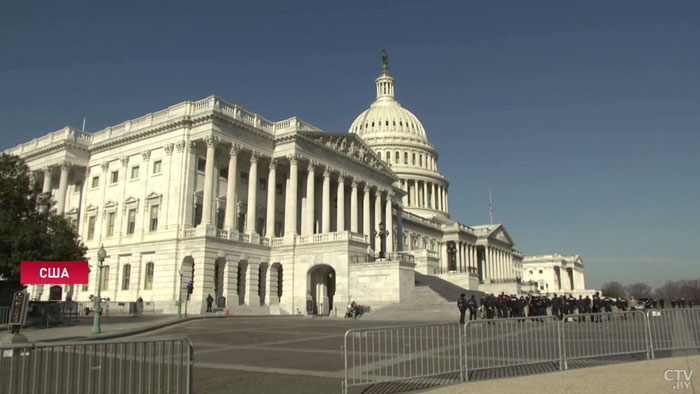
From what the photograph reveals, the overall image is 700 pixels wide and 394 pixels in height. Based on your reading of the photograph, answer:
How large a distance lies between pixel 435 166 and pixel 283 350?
375 feet

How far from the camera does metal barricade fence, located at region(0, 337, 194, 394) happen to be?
7.30 meters

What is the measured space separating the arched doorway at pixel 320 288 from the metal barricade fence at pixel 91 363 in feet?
134

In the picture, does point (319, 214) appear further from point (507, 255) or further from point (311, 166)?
point (507, 255)

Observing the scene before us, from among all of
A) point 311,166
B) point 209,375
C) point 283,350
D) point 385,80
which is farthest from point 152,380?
point 385,80

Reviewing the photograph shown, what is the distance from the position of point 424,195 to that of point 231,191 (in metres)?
75.7

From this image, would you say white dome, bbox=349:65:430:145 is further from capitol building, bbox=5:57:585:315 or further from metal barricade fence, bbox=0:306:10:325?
metal barricade fence, bbox=0:306:10:325

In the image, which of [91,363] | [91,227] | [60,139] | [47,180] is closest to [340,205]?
[91,227]

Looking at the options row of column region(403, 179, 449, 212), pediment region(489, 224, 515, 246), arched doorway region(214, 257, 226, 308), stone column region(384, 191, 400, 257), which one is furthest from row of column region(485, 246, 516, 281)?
arched doorway region(214, 257, 226, 308)

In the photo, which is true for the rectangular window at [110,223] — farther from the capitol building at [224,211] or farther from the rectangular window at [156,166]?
the rectangular window at [156,166]

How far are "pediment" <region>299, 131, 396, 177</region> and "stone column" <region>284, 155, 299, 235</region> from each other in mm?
3105

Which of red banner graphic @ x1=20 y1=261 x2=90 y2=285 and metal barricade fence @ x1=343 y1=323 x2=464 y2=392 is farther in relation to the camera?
red banner graphic @ x1=20 y1=261 x2=90 y2=285

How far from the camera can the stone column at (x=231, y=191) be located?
49.0 metres

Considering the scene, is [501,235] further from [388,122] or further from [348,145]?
[348,145]

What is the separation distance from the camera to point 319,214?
60.7m
